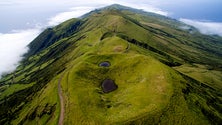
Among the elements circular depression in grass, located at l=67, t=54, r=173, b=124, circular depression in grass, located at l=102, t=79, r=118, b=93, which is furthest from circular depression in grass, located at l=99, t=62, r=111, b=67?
circular depression in grass, located at l=102, t=79, r=118, b=93

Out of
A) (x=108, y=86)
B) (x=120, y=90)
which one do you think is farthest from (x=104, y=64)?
(x=120, y=90)

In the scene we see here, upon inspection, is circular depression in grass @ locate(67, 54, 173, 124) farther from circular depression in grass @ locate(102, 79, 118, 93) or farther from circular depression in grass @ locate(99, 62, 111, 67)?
circular depression in grass @ locate(99, 62, 111, 67)

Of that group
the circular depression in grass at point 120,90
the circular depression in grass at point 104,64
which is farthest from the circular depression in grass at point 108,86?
the circular depression in grass at point 104,64

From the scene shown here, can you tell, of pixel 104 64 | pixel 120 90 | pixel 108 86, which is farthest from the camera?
pixel 104 64

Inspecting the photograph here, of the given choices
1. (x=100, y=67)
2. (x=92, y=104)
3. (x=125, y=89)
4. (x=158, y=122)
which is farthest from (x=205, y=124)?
(x=100, y=67)

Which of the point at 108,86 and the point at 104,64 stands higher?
the point at 104,64

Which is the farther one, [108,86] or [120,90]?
[108,86]

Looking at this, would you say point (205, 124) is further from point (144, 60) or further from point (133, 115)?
point (144, 60)

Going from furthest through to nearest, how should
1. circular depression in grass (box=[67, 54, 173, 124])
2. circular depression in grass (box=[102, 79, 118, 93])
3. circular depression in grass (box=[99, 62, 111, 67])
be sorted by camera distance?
1. circular depression in grass (box=[99, 62, 111, 67])
2. circular depression in grass (box=[102, 79, 118, 93])
3. circular depression in grass (box=[67, 54, 173, 124])

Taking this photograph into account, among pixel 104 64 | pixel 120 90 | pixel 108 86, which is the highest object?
pixel 120 90

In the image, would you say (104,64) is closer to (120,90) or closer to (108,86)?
(108,86)
